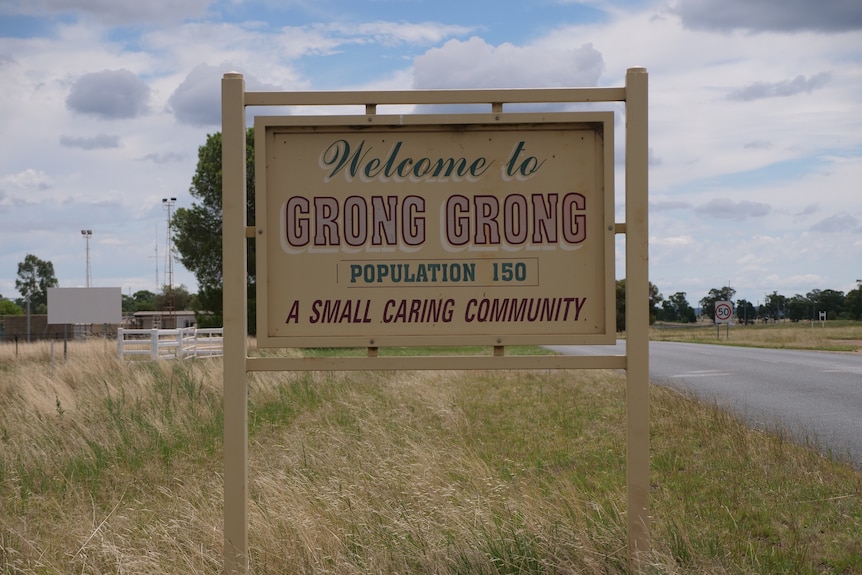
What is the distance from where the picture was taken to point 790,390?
14.7m

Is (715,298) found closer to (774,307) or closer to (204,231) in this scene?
(774,307)

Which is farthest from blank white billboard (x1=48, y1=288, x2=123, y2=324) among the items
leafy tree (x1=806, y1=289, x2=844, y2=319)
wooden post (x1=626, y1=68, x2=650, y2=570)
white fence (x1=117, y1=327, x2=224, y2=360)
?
leafy tree (x1=806, y1=289, x2=844, y2=319)

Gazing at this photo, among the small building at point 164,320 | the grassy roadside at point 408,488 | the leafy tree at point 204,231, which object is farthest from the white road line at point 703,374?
the small building at point 164,320

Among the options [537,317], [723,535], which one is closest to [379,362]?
[537,317]

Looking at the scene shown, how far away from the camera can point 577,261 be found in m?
4.46

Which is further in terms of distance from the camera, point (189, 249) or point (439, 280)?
point (189, 249)

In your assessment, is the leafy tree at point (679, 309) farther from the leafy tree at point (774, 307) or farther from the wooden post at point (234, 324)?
the wooden post at point (234, 324)

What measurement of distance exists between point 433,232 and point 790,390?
477 inches

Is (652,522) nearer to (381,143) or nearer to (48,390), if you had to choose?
(381,143)

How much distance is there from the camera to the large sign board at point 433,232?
444cm

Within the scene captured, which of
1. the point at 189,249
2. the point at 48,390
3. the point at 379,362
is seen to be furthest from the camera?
the point at 189,249

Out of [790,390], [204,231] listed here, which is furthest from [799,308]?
[790,390]

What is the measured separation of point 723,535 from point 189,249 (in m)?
46.3

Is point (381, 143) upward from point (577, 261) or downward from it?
upward
